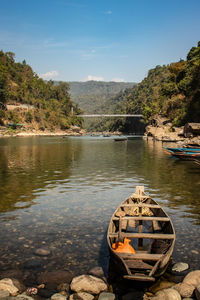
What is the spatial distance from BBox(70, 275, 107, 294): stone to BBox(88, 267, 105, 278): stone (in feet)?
1.40

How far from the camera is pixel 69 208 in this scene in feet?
38.4

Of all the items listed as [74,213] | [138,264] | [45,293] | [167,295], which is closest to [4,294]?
[45,293]

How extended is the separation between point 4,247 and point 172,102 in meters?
85.8

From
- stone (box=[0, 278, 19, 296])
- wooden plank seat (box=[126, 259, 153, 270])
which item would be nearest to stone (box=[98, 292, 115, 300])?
wooden plank seat (box=[126, 259, 153, 270])

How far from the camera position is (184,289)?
17.8ft

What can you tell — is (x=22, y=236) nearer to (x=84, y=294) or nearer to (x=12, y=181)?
(x=84, y=294)

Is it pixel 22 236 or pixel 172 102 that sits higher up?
pixel 172 102

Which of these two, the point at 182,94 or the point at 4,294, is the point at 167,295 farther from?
the point at 182,94

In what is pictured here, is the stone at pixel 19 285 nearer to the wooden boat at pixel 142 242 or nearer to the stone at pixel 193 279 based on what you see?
the wooden boat at pixel 142 242

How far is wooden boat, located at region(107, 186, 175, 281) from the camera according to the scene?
5346mm

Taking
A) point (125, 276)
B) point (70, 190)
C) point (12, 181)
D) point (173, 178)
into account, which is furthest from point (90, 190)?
point (125, 276)

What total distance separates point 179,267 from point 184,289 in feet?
3.67

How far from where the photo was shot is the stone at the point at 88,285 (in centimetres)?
557

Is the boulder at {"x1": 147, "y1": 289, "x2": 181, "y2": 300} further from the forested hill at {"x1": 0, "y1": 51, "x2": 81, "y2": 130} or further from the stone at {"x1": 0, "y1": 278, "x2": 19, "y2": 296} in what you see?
the forested hill at {"x1": 0, "y1": 51, "x2": 81, "y2": 130}
